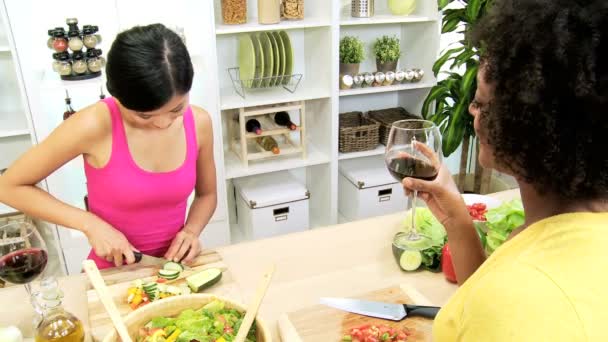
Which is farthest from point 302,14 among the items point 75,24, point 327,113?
point 75,24

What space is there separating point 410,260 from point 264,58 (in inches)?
64.1

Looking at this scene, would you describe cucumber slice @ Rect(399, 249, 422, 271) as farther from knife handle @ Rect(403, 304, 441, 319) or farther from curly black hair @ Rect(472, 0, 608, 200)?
curly black hair @ Rect(472, 0, 608, 200)

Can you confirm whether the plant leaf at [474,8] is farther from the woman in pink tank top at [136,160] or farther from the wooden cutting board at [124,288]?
the wooden cutting board at [124,288]

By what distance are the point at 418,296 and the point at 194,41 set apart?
1768 millimetres

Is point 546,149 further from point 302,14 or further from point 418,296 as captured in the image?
point 302,14

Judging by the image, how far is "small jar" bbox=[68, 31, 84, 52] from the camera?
84.8 inches

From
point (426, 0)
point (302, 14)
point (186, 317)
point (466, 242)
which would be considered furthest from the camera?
point (426, 0)

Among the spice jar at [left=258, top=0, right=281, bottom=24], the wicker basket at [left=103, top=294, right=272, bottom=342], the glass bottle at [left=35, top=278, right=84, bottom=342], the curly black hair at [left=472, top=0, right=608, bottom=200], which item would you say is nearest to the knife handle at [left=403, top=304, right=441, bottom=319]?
the wicker basket at [left=103, top=294, right=272, bottom=342]

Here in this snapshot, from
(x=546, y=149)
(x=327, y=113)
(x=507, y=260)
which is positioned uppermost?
(x=546, y=149)

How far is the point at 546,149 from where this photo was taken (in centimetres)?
59

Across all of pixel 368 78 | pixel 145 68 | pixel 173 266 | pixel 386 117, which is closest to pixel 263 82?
pixel 368 78

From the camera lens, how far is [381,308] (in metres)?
1.06

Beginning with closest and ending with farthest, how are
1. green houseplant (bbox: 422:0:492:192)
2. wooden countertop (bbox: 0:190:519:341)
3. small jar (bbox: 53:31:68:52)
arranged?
1. wooden countertop (bbox: 0:190:519:341)
2. small jar (bbox: 53:31:68:52)
3. green houseplant (bbox: 422:0:492:192)

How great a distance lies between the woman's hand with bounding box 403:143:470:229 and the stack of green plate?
1610mm
